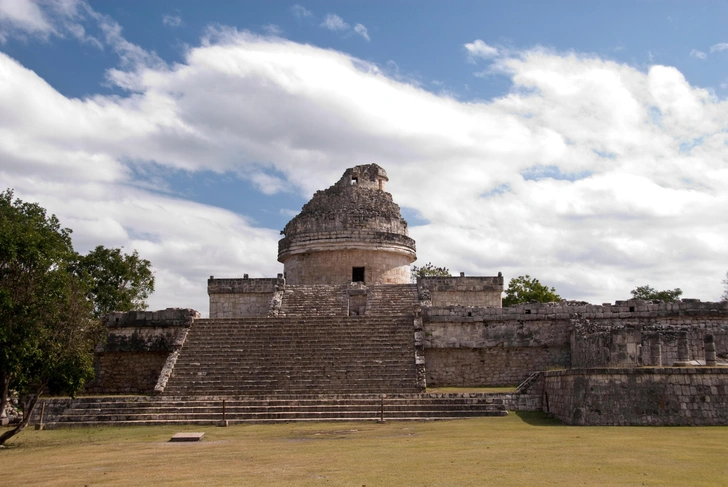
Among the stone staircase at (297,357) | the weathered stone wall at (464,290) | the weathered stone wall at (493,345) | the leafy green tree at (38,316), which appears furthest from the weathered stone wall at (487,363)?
the leafy green tree at (38,316)

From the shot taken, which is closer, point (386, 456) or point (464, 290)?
point (386, 456)

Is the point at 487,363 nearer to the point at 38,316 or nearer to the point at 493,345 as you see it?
the point at 493,345

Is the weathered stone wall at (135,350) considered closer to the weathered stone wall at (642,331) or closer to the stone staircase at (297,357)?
the stone staircase at (297,357)

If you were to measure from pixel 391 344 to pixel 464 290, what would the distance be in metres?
5.50

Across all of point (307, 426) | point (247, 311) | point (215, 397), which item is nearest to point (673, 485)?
point (307, 426)

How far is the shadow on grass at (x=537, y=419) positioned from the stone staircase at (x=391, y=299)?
583 cm

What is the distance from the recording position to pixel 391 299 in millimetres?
21703

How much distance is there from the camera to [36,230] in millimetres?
13492

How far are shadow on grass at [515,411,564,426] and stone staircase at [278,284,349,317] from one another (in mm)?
7111

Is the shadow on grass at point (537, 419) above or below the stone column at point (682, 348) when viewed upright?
below

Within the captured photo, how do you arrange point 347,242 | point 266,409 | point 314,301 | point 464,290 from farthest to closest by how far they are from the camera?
point 347,242 < point 464,290 < point 314,301 < point 266,409

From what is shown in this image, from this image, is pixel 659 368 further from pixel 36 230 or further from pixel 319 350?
pixel 36 230

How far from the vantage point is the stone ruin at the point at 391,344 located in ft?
42.4

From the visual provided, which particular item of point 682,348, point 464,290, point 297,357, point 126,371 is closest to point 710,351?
point 682,348
